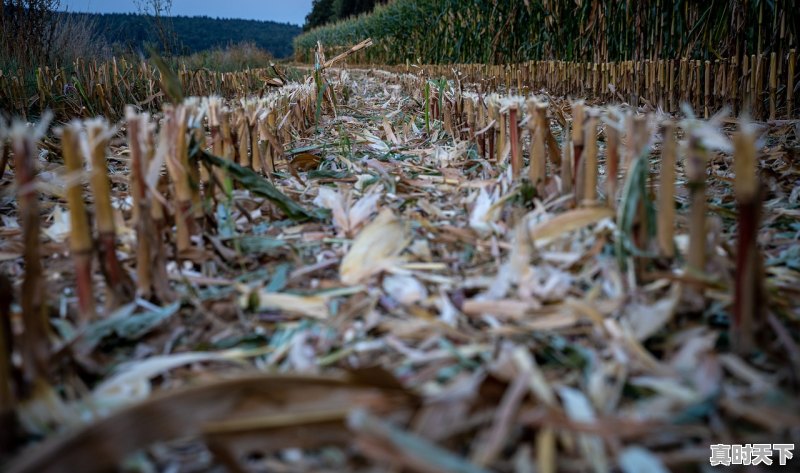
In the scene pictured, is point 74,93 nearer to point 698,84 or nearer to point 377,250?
point 377,250

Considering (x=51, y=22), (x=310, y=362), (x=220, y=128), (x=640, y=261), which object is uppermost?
(x=51, y=22)

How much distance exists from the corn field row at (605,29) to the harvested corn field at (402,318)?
101 inches

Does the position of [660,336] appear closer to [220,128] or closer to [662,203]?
[662,203]

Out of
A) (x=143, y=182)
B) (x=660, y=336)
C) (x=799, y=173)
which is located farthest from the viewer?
(x=799, y=173)

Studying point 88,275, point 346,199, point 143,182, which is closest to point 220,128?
point 346,199

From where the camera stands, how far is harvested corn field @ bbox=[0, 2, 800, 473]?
100 centimetres

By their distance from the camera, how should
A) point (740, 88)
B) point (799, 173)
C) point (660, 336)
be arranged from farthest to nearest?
point (740, 88), point (799, 173), point (660, 336)

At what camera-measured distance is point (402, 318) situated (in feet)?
4.69

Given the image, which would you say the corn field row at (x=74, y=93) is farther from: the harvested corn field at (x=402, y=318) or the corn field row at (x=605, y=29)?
the corn field row at (x=605, y=29)

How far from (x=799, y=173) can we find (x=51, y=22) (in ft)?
31.3

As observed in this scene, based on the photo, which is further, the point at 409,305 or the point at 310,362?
the point at 409,305

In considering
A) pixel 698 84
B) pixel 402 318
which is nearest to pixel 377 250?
pixel 402 318

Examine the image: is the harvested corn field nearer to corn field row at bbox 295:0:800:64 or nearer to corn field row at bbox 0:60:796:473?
corn field row at bbox 0:60:796:473

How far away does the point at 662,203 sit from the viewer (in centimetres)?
140
